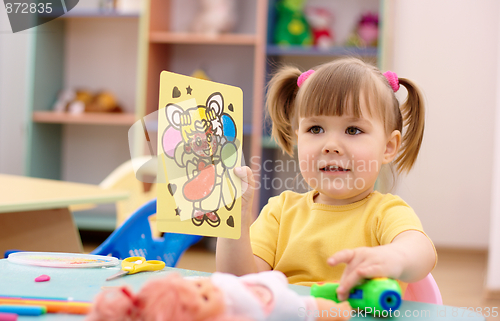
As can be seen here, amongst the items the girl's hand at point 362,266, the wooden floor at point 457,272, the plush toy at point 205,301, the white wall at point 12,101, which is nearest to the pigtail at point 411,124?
the girl's hand at point 362,266

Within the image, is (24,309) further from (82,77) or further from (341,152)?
(82,77)

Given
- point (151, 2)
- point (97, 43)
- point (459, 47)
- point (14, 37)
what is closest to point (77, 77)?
point (97, 43)

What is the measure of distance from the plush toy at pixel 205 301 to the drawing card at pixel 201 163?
213 millimetres

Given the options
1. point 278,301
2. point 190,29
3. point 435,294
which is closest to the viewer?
point 278,301

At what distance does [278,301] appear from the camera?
1.38 feet

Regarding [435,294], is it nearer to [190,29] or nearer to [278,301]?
[278,301]

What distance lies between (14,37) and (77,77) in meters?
0.52

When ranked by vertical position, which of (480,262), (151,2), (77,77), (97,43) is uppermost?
(151,2)

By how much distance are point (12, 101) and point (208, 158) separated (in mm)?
3023

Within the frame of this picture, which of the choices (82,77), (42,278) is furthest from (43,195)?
(82,77)

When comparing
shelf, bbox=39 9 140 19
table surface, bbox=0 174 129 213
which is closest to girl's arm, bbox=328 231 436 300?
table surface, bbox=0 174 129 213

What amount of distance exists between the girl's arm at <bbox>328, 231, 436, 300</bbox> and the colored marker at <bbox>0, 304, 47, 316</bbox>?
28 centimetres

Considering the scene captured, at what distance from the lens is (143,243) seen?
3.35ft

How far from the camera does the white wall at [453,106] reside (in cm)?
285
